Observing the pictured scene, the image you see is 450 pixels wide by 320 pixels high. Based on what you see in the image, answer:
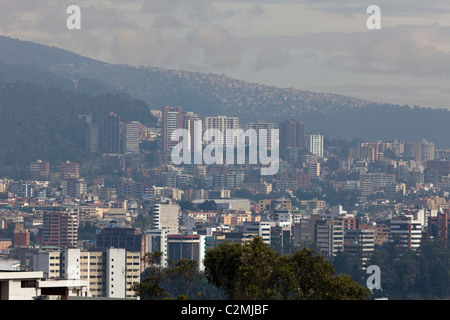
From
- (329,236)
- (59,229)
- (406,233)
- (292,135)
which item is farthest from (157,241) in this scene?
(292,135)

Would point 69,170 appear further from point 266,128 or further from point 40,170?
point 266,128

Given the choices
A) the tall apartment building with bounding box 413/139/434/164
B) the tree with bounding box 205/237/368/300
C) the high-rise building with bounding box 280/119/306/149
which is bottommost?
the tree with bounding box 205/237/368/300

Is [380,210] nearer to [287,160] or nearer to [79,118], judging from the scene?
[287,160]

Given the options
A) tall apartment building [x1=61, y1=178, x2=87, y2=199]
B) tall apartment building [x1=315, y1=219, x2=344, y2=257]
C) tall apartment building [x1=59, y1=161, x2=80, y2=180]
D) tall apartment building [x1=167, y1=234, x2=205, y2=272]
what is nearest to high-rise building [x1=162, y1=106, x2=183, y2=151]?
tall apartment building [x1=59, y1=161, x2=80, y2=180]

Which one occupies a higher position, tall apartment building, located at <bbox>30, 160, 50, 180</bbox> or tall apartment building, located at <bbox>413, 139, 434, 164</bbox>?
tall apartment building, located at <bbox>413, 139, 434, 164</bbox>

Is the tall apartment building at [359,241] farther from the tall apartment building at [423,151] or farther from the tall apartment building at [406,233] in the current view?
the tall apartment building at [423,151]

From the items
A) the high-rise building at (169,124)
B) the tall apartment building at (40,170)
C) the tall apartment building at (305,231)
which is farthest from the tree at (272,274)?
the high-rise building at (169,124)

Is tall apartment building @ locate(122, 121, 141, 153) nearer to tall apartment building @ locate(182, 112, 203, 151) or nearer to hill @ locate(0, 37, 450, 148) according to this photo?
tall apartment building @ locate(182, 112, 203, 151)
